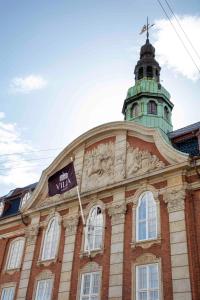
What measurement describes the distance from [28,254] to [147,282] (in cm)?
874

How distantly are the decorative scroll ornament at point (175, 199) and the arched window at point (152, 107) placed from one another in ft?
35.2

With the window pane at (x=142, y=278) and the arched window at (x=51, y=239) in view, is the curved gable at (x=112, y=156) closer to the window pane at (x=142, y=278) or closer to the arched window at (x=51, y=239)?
the arched window at (x=51, y=239)

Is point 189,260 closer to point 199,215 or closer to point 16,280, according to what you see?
point 199,215

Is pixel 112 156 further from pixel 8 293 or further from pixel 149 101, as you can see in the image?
pixel 8 293

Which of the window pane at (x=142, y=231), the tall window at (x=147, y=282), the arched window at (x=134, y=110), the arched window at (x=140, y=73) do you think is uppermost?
the arched window at (x=140, y=73)

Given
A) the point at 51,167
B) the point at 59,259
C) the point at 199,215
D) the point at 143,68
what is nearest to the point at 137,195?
the point at 199,215

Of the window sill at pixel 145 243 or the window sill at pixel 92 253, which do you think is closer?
the window sill at pixel 145 243

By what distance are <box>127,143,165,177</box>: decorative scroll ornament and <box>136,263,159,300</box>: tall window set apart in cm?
494

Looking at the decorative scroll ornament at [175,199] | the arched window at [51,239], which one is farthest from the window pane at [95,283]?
the decorative scroll ornament at [175,199]

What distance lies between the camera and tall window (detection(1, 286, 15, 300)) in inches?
830

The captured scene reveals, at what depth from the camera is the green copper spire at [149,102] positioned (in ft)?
84.9

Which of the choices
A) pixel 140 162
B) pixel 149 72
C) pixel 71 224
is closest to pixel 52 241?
pixel 71 224

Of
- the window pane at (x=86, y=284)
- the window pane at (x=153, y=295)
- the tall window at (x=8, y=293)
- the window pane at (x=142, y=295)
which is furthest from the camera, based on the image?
the tall window at (x=8, y=293)

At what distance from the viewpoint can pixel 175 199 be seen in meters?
16.7
